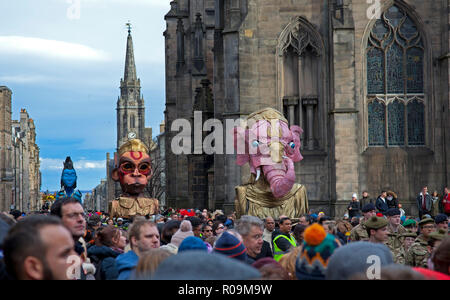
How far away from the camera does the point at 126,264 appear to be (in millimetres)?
6133

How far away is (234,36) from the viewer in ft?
87.9

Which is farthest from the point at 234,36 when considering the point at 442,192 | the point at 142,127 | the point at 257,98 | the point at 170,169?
the point at 142,127

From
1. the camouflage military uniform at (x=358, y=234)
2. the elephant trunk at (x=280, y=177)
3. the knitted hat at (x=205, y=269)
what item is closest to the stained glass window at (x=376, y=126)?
the elephant trunk at (x=280, y=177)

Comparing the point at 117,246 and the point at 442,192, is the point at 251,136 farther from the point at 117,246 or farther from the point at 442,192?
the point at 442,192

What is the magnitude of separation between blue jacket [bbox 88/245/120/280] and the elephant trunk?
866cm

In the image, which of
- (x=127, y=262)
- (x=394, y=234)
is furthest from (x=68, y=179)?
(x=127, y=262)

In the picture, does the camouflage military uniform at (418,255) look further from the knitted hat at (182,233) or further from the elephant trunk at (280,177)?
the elephant trunk at (280,177)

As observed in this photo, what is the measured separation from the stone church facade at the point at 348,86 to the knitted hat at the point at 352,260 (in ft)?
71.2

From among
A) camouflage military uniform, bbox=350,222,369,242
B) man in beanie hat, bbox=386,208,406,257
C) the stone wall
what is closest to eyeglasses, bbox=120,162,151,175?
man in beanie hat, bbox=386,208,406,257

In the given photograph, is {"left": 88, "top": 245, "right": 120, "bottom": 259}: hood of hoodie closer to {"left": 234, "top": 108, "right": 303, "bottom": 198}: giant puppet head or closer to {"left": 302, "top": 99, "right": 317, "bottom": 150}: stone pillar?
{"left": 234, "top": 108, "right": 303, "bottom": 198}: giant puppet head

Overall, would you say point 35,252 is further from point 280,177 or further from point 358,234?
point 280,177

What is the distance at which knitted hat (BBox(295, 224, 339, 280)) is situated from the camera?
15.9ft

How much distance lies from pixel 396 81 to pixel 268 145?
11904mm
